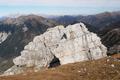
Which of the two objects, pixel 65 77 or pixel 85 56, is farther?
pixel 85 56

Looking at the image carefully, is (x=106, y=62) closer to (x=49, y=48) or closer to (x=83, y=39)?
(x=83, y=39)

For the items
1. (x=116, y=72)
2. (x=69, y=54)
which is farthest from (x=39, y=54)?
(x=116, y=72)

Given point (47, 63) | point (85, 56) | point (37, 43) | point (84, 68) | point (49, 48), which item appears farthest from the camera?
point (37, 43)

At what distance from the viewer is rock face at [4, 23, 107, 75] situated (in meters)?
126

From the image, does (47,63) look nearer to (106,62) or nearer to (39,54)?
(39,54)

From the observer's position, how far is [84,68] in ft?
235

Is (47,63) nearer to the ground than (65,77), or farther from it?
nearer to the ground

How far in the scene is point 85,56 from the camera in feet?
410

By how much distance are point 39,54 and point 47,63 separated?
1567 cm

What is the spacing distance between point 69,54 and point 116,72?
61942mm

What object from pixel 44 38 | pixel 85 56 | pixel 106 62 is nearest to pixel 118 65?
pixel 106 62

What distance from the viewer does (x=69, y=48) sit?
128625 mm

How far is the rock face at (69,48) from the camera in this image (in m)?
126

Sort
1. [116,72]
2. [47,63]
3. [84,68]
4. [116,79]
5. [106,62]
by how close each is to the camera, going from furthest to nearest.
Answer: [47,63], [106,62], [84,68], [116,72], [116,79]
